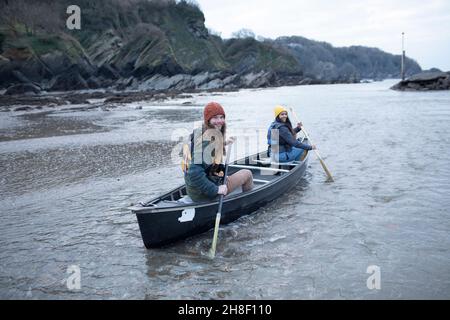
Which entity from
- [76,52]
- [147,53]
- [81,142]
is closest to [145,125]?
[81,142]

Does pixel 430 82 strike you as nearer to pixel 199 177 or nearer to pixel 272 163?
pixel 272 163

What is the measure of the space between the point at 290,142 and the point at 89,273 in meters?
5.20

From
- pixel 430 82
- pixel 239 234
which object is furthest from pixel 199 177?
pixel 430 82

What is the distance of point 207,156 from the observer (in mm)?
5367

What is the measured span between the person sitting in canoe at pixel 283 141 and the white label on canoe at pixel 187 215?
3741mm

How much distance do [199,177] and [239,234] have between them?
1.27 metres

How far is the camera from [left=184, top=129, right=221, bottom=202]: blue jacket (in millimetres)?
5309

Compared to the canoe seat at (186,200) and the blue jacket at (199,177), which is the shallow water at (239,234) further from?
the blue jacket at (199,177)

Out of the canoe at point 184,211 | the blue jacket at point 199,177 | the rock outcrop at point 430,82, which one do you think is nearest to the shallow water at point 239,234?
the canoe at point 184,211

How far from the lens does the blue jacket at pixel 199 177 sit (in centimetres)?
531

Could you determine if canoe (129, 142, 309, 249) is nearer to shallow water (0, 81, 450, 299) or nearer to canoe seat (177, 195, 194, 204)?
canoe seat (177, 195, 194, 204)

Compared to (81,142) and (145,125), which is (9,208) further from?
(145,125)

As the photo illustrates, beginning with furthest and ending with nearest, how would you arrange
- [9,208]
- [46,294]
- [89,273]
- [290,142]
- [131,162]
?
[131,162], [290,142], [9,208], [89,273], [46,294]

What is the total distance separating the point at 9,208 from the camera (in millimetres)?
7301
